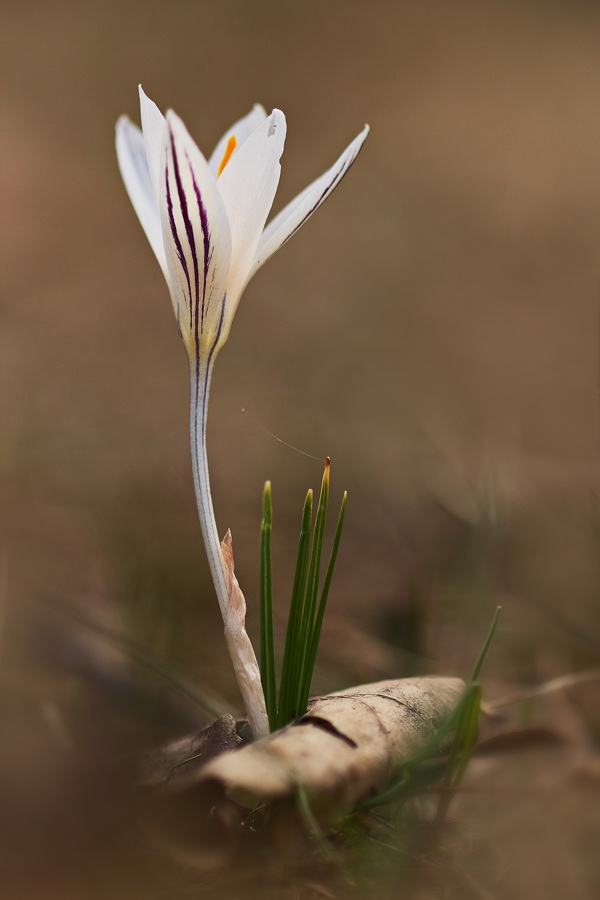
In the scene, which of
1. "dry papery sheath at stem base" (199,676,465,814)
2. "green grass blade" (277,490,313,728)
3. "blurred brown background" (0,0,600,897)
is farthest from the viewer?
"blurred brown background" (0,0,600,897)

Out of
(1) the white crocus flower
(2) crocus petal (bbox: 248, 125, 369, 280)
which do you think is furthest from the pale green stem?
(2) crocus petal (bbox: 248, 125, 369, 280)

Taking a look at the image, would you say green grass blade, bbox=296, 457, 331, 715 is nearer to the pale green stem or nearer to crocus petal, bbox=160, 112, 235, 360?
the pale green stem

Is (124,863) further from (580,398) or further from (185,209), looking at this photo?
(580,398)

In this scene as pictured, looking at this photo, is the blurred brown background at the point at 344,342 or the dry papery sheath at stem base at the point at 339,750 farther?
the blurred brown background at the point at 344,342

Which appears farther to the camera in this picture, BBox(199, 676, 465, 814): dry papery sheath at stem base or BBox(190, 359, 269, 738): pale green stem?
BBox(190, 359, 269, 738): pale green stem

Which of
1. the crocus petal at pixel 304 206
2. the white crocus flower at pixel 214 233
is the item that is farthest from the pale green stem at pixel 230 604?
the crocus petal at pixel 304 206

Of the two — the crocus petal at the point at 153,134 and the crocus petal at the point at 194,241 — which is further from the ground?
the crocus petal at the point at 153,134

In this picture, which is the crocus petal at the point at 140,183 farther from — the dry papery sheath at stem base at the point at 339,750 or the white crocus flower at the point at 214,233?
the dry papery sheath at stem base at the point at 339,750

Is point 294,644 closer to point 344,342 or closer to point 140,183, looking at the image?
point 140,183
